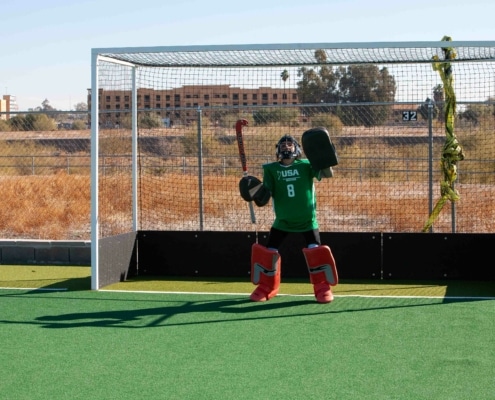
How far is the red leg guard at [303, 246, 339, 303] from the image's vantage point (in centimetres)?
867

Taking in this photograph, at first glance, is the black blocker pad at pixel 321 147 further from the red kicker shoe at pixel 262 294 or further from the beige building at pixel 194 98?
the beige building at pixel 194 98

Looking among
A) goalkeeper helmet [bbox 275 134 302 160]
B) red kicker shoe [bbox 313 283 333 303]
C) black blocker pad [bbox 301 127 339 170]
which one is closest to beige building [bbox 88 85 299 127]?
goalkeeper helmet [bbox 275 134 302 160]

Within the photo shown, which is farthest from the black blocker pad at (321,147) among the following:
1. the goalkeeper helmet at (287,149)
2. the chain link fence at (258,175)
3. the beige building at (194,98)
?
the chain link fence at (258,175)

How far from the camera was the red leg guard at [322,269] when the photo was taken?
867cm

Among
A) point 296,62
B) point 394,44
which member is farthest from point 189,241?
point 394,44

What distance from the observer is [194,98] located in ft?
38.0

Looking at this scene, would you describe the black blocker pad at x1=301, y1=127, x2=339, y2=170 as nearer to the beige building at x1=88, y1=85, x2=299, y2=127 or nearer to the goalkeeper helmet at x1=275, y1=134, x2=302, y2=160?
the goalkeeper helmet at x1=275, y1=134, x2=302, y2=160

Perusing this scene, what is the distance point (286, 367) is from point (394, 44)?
394 centimetres

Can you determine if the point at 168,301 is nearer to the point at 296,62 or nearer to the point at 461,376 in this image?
the point at 296,62

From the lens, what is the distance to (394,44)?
8.67 meters

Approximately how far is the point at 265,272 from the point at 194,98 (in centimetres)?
354

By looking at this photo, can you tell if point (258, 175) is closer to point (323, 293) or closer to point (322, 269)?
point (322, 269)

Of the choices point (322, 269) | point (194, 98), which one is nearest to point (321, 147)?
point (322, 269)

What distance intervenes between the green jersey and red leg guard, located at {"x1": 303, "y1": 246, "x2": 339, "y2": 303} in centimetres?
30
